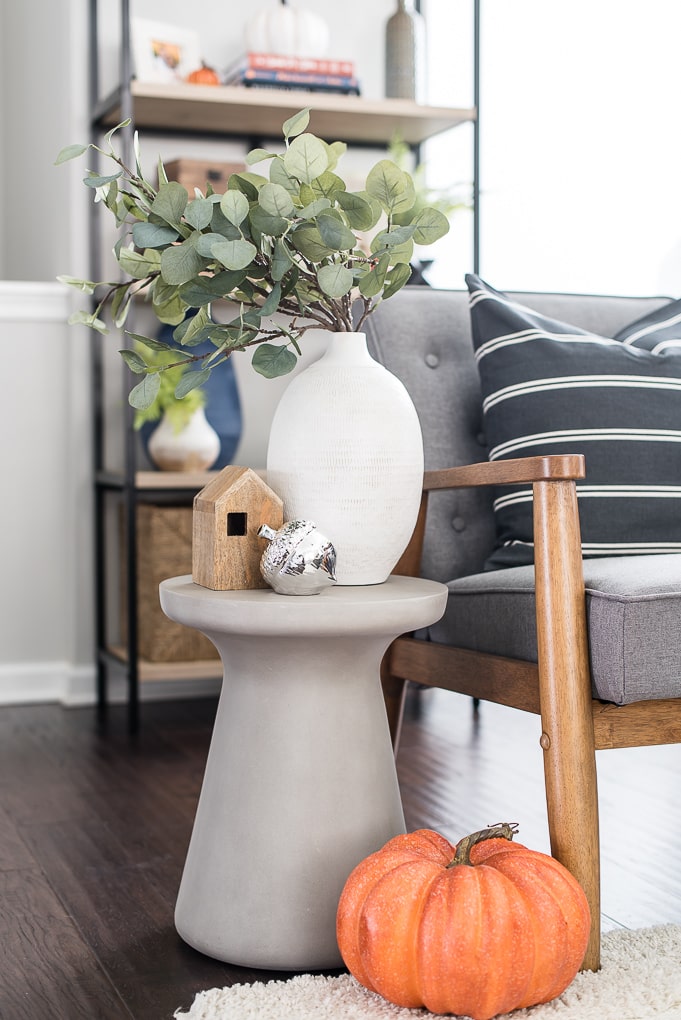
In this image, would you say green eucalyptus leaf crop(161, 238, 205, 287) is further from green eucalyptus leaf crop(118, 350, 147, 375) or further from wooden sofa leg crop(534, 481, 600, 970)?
wooden sofa leg crop(534, 481, 600, 970)

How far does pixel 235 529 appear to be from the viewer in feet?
4.99

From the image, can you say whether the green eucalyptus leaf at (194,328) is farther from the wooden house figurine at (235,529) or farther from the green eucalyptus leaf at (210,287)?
the wooden house figurine at (235,529)

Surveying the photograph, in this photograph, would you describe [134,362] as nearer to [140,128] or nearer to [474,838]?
[474,838]

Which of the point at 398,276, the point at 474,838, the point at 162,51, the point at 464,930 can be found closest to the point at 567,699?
the point at 474,838

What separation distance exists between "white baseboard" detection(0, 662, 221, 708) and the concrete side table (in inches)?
66.0

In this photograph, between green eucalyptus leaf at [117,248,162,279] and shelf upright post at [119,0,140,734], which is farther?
shelf upright post at [119,0,140,734]

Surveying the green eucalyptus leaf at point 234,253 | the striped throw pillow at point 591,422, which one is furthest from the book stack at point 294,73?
the green eucalyptus leaf at point 234,253

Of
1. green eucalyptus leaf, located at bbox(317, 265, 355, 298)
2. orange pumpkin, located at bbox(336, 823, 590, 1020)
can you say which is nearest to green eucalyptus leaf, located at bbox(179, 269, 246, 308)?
green eucalyptus leaf, located at bbox(317, 265, 355, 298)

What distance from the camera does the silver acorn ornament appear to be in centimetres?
142

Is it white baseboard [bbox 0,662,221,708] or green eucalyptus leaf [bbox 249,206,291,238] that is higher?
green eucalyptus leaf [bbox 249,206,291,238]

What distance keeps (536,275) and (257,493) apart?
6.72 feet

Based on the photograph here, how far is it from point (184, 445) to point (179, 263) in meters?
1.51

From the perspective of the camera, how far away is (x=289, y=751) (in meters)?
1.47

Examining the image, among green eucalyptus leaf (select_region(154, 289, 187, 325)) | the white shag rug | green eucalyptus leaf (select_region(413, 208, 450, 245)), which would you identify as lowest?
the white shag rug
